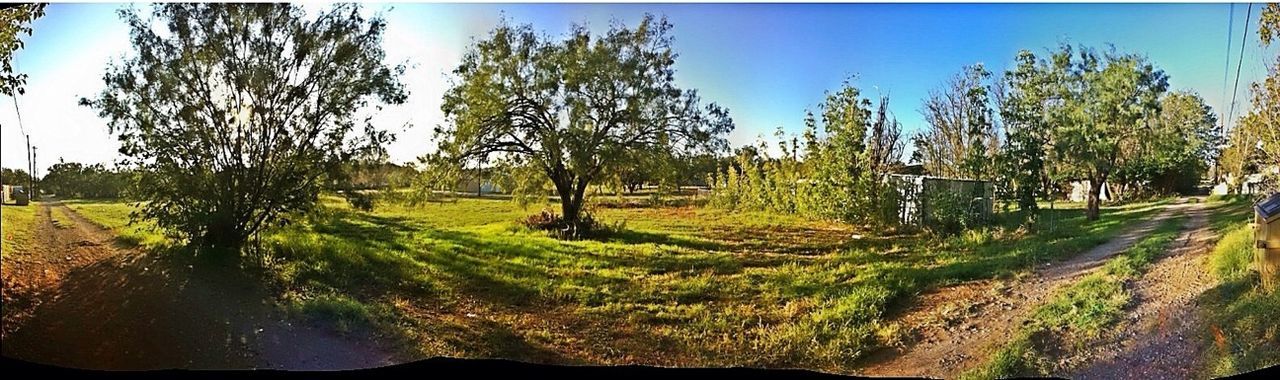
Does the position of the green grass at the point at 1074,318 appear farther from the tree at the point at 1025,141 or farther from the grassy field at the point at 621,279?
the tree at the point at 1025,141

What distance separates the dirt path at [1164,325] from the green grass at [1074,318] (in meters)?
0.04

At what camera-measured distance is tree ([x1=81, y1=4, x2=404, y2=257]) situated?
188 centimetres

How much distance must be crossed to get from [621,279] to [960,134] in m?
1.02

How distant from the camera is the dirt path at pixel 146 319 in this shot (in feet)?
6.28

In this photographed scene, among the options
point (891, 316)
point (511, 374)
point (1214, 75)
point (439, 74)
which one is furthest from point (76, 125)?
point (1214, 75)

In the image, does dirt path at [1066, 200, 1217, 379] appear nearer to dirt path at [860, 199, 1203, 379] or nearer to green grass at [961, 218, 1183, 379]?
green grass at [961, 218, 1183, 379]

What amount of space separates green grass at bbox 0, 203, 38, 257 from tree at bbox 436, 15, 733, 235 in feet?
3.73

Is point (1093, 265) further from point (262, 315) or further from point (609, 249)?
point (262, 315)

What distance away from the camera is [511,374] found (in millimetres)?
1865

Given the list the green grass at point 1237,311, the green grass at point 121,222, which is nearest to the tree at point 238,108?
the green grass at point 121,222

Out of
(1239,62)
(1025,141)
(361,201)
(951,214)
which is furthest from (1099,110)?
(361,201)

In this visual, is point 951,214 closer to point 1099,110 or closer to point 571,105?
point 1099,110

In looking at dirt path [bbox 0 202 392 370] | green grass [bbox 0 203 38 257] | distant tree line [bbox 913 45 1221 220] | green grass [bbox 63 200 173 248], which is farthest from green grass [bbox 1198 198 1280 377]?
green grass [bbox 0 203 38 257]

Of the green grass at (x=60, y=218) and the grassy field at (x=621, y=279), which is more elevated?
the green grass at (x=60, y=218)
